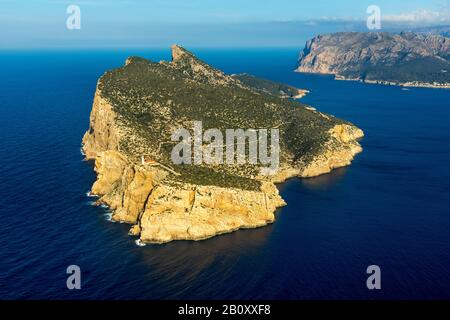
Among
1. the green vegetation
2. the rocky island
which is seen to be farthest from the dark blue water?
the green vegetation

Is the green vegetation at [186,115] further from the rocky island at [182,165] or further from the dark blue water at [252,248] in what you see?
the dark blue water at [252,248]

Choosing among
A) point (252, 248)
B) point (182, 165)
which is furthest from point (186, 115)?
point (252, 248)

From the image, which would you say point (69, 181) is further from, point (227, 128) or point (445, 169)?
point (445, 169)

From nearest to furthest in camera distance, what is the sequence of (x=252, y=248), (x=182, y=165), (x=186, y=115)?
(x=252, y=248) < (x=182, y=165) < (x=186, y=115)

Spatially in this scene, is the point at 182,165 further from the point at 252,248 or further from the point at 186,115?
the point at 252,248

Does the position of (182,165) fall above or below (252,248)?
above

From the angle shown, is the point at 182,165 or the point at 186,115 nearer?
the point at 182,165

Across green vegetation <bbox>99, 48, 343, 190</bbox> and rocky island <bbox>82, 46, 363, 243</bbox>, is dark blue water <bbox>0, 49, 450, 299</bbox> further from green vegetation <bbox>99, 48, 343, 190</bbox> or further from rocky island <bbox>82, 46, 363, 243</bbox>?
green vegetation <bbox>99, 48, 343, 190</bbox>

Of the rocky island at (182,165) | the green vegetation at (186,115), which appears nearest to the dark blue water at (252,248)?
the rocky island at (182,165)

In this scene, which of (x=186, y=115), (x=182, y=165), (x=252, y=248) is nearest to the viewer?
(x=252, y=248)
